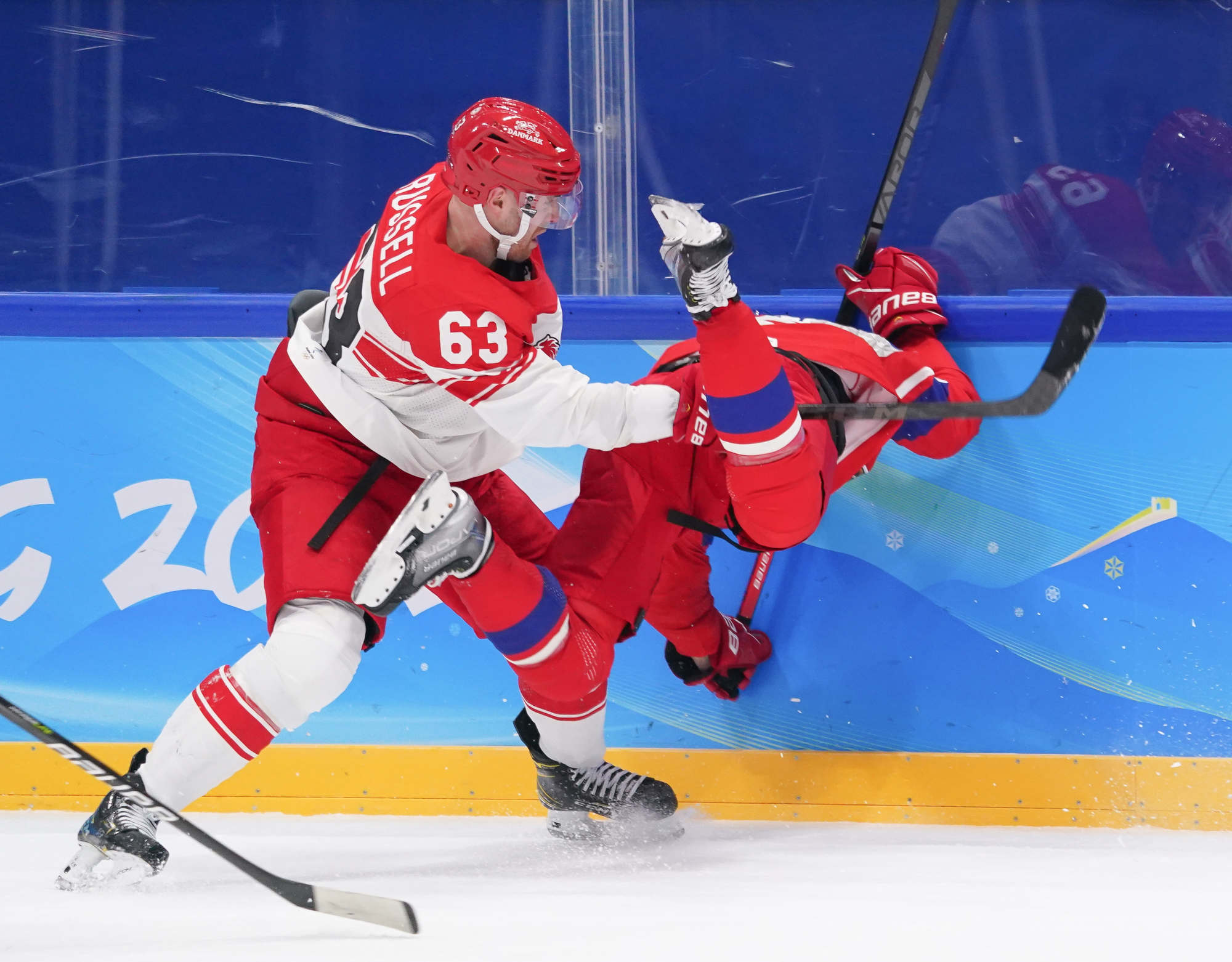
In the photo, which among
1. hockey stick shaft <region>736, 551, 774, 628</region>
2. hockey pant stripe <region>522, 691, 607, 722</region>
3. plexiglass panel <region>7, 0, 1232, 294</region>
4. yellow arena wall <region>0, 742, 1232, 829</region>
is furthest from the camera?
plexiglass panel <region>7, 0, 1232, 294</region>

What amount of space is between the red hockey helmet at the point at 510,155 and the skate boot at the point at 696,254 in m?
0.16

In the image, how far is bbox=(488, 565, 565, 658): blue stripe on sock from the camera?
6.49 ft

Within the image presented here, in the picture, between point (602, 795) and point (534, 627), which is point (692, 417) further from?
point (602, 795)

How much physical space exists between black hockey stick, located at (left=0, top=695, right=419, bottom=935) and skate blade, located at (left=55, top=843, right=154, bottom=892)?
0.34 feet

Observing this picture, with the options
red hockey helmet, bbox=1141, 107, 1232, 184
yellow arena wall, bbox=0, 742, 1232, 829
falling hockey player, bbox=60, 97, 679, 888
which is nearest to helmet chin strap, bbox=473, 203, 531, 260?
falling hockey player, bbox=60, 97, 679, 888

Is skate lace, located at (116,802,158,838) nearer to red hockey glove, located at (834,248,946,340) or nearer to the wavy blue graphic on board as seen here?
the wavy blue graphic on board

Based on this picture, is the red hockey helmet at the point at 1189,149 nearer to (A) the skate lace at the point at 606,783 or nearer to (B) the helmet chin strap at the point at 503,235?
(B) the helmet chin strap at the point at 503,235

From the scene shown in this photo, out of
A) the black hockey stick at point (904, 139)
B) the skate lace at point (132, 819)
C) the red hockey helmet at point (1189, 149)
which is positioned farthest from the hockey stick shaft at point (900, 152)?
the skate lace at point (132, 819)

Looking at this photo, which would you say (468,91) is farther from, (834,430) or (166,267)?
(834,430)

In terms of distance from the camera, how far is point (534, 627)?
198cm

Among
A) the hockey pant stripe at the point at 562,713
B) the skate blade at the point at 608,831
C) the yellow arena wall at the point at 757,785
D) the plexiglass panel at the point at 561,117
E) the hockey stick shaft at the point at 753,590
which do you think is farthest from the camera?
the plexiglass panel at the point at 561,117

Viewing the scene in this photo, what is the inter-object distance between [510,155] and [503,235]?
0.12 m

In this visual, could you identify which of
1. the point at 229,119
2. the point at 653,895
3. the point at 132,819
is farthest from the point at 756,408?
the point at 229,119

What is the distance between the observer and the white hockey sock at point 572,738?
2.12 m
